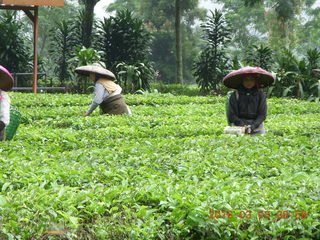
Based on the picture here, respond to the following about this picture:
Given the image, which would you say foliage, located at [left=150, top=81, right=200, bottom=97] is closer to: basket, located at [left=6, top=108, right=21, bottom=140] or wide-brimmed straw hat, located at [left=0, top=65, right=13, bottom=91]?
basket, located at [left=6, top=108, right=21, bottom=140]

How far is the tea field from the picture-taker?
12.4 feet

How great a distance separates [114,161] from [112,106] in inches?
194

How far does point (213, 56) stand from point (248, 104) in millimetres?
14287

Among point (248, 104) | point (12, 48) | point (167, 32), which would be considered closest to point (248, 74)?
point (248, 104)

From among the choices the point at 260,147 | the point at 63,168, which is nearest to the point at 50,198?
the point at 63,168

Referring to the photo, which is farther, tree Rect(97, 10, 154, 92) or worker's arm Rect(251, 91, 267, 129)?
tree Rect(97, 10, 154, 92)

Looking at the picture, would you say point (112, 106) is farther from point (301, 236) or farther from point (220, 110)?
point (301, 236)

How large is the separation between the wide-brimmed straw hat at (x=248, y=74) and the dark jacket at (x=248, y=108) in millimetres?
208

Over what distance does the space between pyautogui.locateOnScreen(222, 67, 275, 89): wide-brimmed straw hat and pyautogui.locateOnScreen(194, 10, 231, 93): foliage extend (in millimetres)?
13365

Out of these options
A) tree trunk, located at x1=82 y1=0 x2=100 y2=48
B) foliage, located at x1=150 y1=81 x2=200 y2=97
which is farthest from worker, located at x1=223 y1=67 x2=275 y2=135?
tree trunk, located at x1=82 y1=0 x2=100 y2=48

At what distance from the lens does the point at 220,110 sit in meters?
13.0
